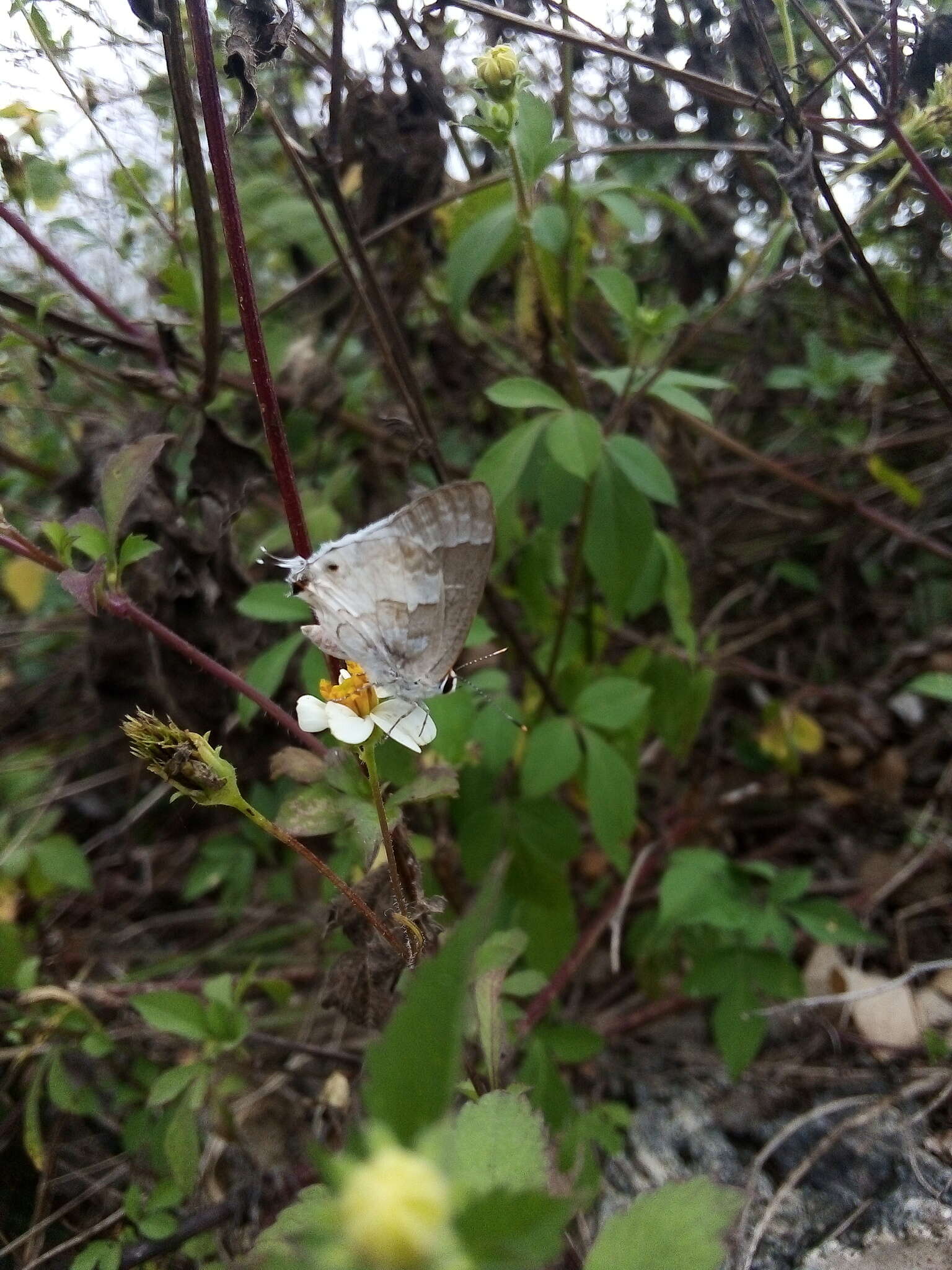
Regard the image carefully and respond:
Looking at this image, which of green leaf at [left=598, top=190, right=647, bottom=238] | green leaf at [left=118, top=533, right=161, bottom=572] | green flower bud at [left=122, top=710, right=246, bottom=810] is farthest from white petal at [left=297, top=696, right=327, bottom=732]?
green leaf at [left=598, top=190, right=647, bottom=238]

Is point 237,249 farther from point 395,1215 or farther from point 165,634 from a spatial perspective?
point 395,1215

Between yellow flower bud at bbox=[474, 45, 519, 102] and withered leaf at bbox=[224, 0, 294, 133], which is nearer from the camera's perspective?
withered leaf at bbox=[224, 0, 294, 133]

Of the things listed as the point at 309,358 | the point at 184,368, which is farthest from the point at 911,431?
the point at 184,368

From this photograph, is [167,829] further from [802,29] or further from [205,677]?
[802,29]

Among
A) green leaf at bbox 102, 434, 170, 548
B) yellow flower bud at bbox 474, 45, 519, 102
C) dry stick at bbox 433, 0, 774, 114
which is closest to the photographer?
green leaf at bbox 102, 434, 170, 548

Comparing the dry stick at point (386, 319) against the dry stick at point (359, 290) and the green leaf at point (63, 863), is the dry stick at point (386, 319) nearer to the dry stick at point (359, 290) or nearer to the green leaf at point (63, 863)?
the dry stick at point (359, 290)

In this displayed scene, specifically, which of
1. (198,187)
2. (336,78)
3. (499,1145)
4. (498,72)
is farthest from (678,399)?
(499,1145)

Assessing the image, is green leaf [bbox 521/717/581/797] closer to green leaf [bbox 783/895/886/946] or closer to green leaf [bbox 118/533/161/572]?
green leaf [bbox 783/895/886/946]
